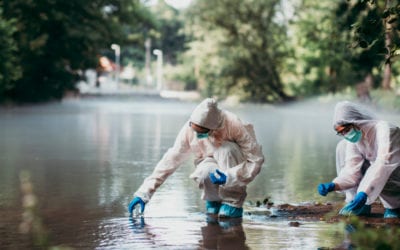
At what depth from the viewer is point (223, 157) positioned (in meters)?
7.02

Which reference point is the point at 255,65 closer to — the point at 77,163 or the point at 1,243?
the point at 77,163

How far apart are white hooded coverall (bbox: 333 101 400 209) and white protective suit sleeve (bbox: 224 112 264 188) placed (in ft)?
2.29

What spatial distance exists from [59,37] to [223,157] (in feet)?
122

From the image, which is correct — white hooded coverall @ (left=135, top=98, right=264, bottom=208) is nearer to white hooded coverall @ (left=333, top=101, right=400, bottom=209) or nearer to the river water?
the river water

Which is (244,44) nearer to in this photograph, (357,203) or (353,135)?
(353,135)

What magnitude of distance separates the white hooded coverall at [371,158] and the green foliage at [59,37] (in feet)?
108

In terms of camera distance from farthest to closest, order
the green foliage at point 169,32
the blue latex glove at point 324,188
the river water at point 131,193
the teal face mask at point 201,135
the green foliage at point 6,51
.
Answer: the green foliage at point 169,32
the green foliage at point 6,51
the teal face mask at point 201,135
the blue latex glove at point 324,188
the river water at point 131,193

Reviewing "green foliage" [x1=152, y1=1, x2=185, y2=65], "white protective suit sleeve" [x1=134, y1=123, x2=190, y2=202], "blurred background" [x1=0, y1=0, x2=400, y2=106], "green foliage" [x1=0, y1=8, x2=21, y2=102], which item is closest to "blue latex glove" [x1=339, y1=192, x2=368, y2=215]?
"white protective suit sleeve" [x1=134, y1=123, x2=190, y2=202]

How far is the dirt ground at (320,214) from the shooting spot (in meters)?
6.73

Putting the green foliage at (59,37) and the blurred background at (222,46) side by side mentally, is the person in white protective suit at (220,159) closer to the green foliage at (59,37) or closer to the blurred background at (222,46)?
the blurred background at (222,46)

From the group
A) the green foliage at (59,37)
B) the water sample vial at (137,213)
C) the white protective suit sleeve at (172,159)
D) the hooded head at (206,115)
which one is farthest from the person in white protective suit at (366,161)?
the green foliage at (59,37)

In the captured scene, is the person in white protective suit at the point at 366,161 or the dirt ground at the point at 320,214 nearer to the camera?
the person in white protective suit at the point at 366,161

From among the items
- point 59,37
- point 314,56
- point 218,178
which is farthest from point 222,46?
point 218,178

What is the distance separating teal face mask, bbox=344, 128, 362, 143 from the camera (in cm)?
670
